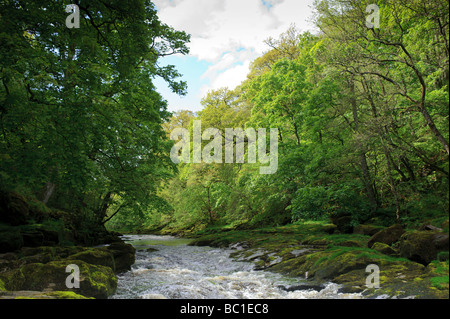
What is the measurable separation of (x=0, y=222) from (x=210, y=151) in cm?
1640

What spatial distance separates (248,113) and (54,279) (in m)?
22.0

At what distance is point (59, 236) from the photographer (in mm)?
11398

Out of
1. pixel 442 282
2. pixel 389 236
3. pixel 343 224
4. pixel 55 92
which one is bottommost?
pixel 343 224

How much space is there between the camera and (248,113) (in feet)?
83.8

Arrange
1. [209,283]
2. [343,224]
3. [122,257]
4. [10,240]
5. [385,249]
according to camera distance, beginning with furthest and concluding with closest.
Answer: [343,224] < [122,257] < [10,240] < [385,249] < [209,283]

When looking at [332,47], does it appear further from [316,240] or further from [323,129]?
[316,240]

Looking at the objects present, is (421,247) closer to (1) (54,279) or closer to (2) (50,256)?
(1) (54,279)

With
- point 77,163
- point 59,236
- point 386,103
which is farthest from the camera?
point 59,236

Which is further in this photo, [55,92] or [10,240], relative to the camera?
[10,240]

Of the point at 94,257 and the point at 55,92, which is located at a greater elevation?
the point at 55,92

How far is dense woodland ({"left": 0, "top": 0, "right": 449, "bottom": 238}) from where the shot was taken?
6289 millimetres

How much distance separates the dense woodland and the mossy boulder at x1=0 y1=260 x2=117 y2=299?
202 cm

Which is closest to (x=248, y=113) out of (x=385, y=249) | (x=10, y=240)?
(x=385, y=249)

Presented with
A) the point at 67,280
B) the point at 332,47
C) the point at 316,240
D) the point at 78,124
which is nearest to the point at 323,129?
the point at 332,47
